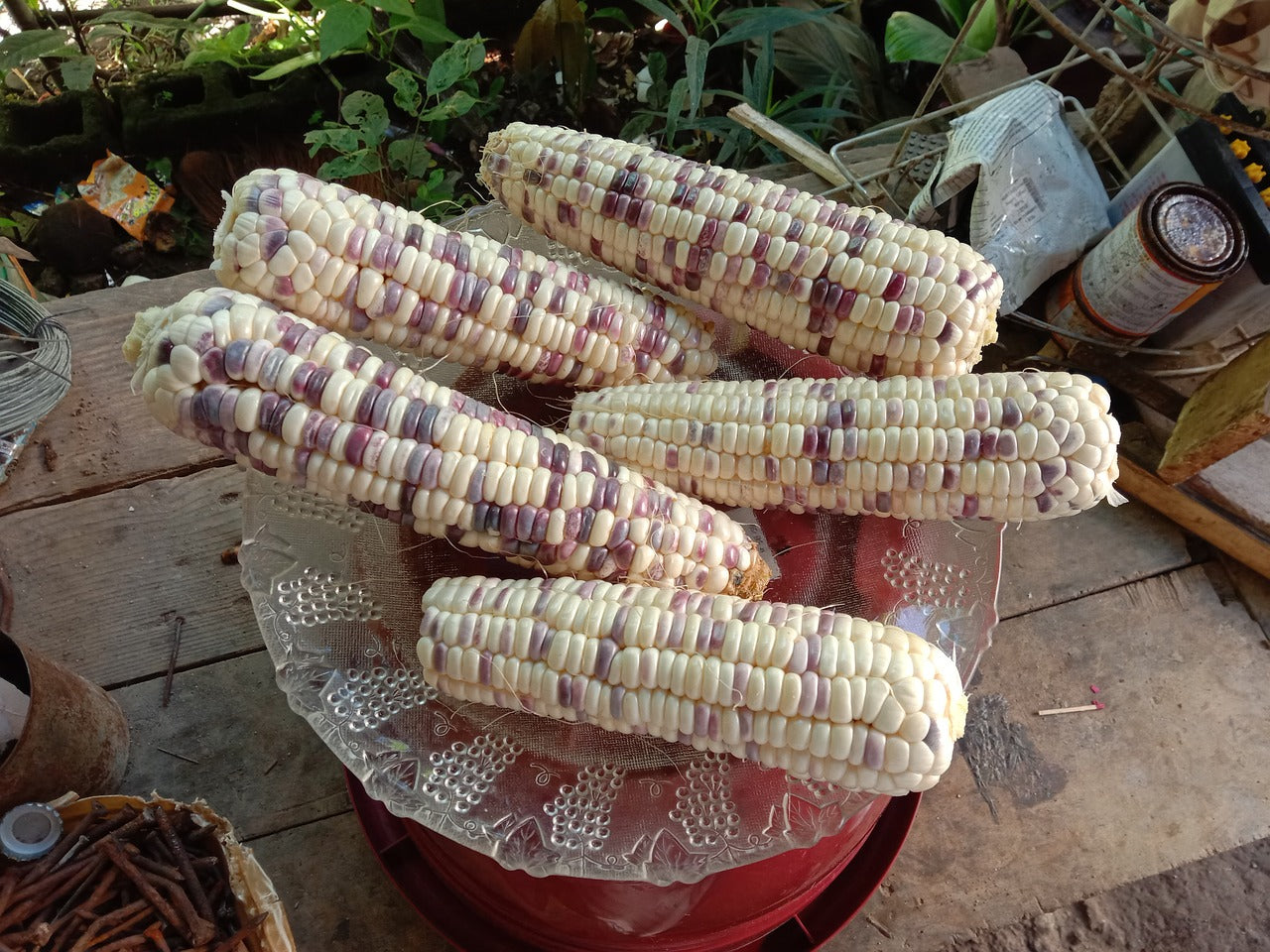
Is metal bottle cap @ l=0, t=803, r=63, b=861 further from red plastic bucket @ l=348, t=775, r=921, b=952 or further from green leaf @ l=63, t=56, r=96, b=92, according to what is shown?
green leaf @ l=63, t=56, r=96, b=92

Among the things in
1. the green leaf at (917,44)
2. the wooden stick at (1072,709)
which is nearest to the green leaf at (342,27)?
the green leaf at (917,44)

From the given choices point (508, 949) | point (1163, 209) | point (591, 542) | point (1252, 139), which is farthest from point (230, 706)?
point (1252, 139)

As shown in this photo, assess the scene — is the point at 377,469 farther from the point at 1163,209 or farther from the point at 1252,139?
the point at 1252,139

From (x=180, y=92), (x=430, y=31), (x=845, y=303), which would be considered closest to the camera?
(x=845, y=303)

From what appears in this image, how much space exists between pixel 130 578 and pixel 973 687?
1283mm

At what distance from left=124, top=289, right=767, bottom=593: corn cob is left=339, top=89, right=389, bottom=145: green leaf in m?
0.78

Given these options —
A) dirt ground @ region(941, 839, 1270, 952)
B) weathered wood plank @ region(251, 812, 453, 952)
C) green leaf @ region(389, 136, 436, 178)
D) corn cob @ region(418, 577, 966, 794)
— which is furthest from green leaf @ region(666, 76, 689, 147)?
dirt ground @ region(941, 839, 1270, 952)

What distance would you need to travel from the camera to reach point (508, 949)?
106 centimetres

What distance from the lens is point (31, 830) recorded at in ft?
2.93

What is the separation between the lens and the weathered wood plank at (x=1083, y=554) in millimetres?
1347

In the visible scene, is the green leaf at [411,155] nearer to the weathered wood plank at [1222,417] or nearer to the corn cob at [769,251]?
the corn cob at [769,251]

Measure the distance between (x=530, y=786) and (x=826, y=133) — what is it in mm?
1573

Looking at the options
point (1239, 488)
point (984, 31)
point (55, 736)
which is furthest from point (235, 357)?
point (984, 31)

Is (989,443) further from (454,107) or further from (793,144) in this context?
(454,107)
